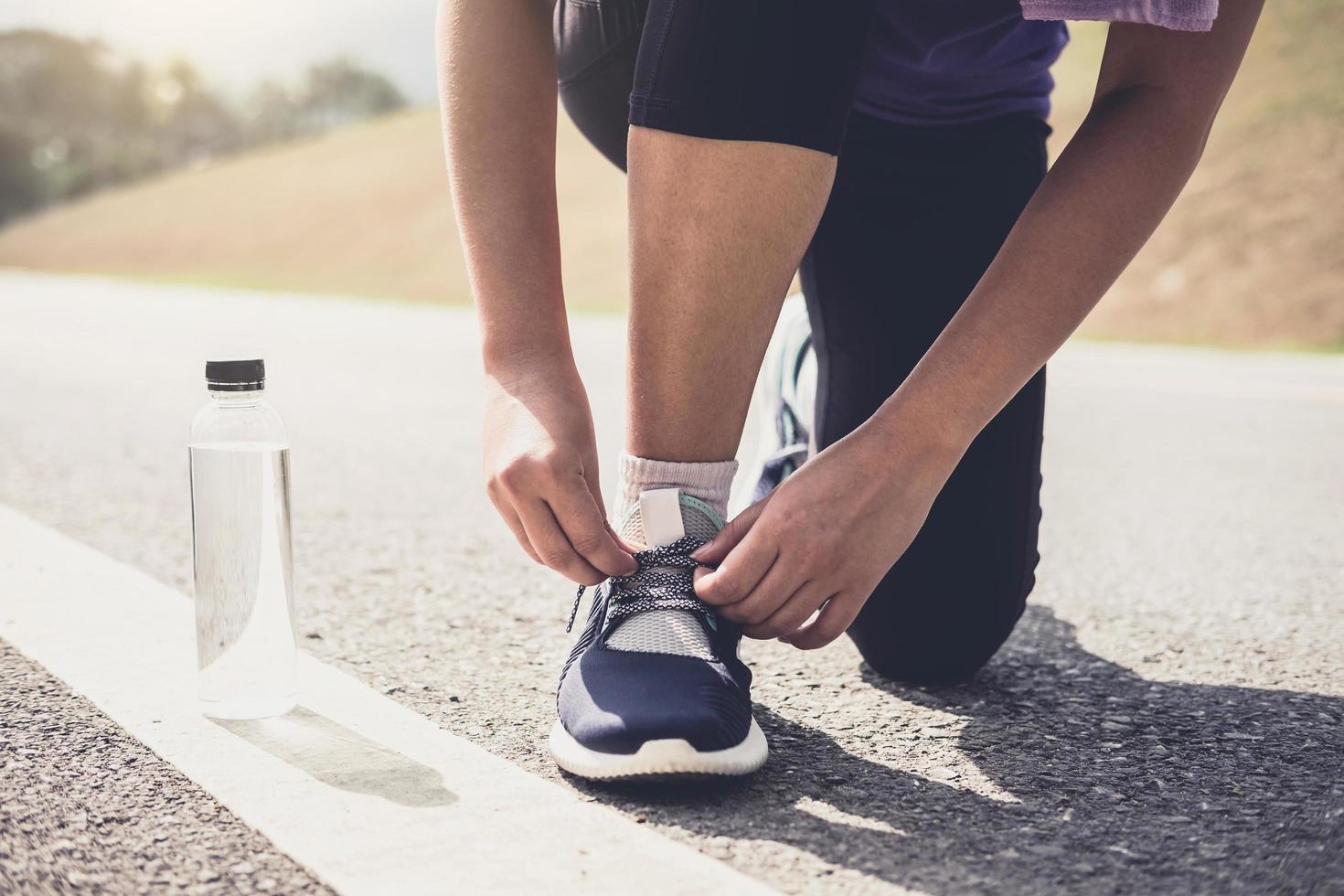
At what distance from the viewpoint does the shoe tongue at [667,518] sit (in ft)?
4.76

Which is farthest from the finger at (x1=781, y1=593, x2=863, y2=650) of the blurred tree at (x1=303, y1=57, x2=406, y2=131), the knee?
the blurred tree at (x1=303, y1=57, x2=406, y2=131)

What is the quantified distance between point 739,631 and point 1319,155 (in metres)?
16.7

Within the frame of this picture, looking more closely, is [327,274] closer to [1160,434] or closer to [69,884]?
[1160,434]

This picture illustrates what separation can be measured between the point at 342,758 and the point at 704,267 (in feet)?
2.12

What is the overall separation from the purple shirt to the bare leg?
49cm

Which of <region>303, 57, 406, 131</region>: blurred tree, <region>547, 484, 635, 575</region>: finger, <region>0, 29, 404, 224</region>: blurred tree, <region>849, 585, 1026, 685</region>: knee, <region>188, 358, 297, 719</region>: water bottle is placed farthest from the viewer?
<region>303, 57, 406, 131</region>: blurred tree

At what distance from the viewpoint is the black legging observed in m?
1.77

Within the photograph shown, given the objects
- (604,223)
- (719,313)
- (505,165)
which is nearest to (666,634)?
(719,313)

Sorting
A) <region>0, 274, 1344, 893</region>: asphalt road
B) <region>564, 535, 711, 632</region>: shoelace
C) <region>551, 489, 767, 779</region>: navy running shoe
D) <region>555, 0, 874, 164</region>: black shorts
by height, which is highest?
<region>555, 0, 874, 164</region>: black shorts

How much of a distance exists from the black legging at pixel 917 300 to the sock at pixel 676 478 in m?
0.38

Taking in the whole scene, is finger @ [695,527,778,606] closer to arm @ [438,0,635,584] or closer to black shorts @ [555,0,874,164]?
arm @ [438,0,635,584]

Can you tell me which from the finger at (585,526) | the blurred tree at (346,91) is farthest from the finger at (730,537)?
the blurred tree at (346,91)

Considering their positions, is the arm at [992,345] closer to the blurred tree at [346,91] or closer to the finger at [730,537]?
the finger at [730,537]

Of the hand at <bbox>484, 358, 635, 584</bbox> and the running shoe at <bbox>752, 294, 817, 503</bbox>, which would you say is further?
the running shoe at <bbox>752, 294, 817, 503</bbox>
